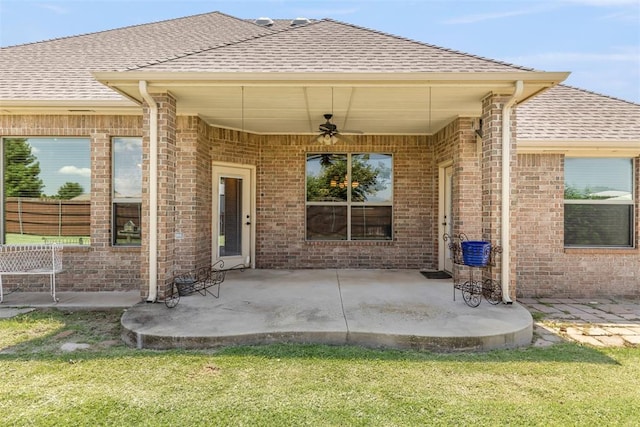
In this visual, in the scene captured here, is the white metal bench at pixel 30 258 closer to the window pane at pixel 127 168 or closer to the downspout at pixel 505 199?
the window pane at pixel 127 168

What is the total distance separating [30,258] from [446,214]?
784 centimetres

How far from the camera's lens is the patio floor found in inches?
152

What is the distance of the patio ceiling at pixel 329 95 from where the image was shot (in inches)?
181

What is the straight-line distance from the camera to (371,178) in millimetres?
8156

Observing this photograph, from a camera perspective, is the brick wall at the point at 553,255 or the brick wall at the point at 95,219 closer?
the brick wall at the point at 95,219

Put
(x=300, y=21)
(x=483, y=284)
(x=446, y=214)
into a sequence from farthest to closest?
1. (x=300, y=21)
2. (x=446, y=214)
3. (x=483, y=284)

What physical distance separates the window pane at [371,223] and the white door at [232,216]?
2363mm

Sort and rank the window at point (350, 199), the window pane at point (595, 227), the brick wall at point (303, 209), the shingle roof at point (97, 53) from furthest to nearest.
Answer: the window at point (350, 199)
the brick wall at point (303, 209)
the window pane at point (595, 227)
the shingle roof at point (97, 53)

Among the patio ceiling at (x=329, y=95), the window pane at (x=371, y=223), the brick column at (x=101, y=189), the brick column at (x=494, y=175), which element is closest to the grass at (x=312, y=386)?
the brick column at (x=494, y=175)

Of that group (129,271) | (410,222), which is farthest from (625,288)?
(129,271)

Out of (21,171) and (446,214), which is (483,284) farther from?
(21,171)

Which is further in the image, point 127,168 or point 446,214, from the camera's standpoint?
point 446,214

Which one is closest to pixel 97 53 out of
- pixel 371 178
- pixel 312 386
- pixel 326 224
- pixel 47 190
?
pixel 47 190

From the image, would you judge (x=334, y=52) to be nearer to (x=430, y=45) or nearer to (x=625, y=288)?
(x=430, y=45)
